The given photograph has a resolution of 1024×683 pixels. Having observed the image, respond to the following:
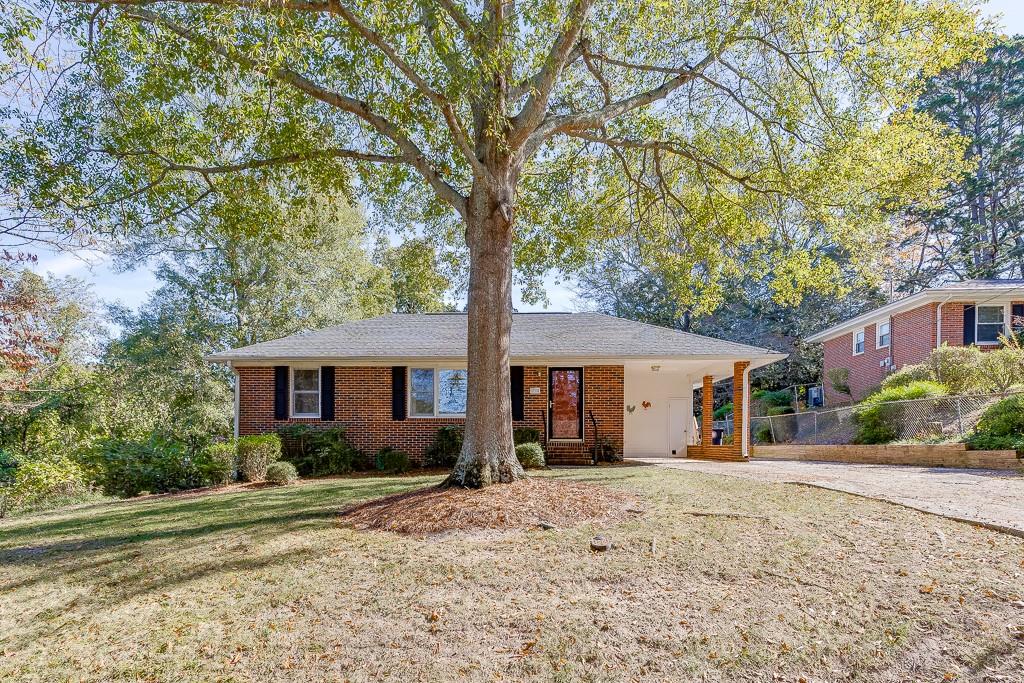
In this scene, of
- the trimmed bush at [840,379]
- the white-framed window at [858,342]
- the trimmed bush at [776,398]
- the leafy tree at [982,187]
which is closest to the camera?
the trimmed bush at [840,379]

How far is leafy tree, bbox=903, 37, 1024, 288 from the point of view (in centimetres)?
2631

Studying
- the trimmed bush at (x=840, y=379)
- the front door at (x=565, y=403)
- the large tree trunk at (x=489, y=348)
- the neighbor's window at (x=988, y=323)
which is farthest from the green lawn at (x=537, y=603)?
the trimmed bush at (x=840, y=379)

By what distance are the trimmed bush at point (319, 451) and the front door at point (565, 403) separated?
448cm

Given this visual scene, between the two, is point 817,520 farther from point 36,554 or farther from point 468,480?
point 36,554

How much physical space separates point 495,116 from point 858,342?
2118 cm

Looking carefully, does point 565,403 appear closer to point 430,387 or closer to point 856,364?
point 430,387

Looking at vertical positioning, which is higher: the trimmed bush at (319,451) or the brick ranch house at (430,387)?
the brick ranch house at (430,387)

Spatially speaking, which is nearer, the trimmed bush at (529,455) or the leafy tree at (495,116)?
the leafy tree at (495,116)

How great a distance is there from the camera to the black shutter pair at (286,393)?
1345 centimetres

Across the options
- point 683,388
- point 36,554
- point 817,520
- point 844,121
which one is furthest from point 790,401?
point 36,554

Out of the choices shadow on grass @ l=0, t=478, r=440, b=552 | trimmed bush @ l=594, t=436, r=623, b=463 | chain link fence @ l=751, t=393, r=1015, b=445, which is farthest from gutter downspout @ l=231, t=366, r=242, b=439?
chain link fence @ l=751, t=393, r=1015, b=445

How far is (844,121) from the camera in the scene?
989 centimetres

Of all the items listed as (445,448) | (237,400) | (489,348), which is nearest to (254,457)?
(237,400)

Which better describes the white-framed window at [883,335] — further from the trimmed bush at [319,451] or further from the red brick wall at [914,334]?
Result: the trimmed bush at [319,451]
